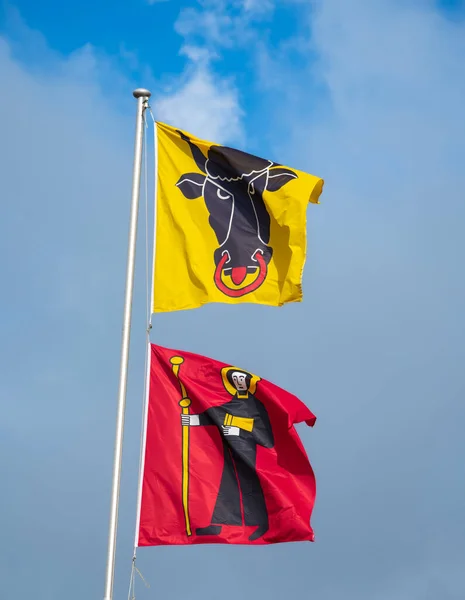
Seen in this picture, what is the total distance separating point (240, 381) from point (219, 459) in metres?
1.82

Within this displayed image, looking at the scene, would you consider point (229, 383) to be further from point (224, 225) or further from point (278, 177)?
point (278, 177)

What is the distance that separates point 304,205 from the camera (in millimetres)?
23703

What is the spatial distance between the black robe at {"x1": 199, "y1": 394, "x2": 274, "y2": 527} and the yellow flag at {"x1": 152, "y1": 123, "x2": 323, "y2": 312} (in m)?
2.42

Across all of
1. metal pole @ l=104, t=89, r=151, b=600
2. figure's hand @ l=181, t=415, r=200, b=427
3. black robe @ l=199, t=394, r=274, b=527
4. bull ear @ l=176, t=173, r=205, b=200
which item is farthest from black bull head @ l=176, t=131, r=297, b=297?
figure's hand @ l=181, t=415, r=200, b=427

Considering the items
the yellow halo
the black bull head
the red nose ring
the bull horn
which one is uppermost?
the bull horn

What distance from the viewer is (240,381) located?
23.3 meters

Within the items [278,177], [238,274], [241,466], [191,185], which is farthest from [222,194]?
[241,466]

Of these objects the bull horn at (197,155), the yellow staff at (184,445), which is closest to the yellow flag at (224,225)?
the bull horn at (197,155)

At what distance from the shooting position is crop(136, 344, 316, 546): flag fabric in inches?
866

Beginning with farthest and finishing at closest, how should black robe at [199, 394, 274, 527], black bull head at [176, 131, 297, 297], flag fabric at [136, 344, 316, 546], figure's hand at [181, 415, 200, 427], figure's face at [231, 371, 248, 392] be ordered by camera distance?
black bull head at [176, 131, 297, 297] < figure's face at [231, 371, 248, 392] < figure's hand at [181, 415, 200, 427] < black robe at [199, 394, 274, 527] < flag fabric at [136, 344, 316, 546]

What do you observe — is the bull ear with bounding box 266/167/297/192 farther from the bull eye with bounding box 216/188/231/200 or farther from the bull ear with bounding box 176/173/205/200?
the bull ear with bounding box 176/173/205/200

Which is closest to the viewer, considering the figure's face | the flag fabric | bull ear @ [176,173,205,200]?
the flag fabric

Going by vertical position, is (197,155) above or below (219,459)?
above

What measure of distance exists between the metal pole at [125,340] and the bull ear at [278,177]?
307 centimetres
